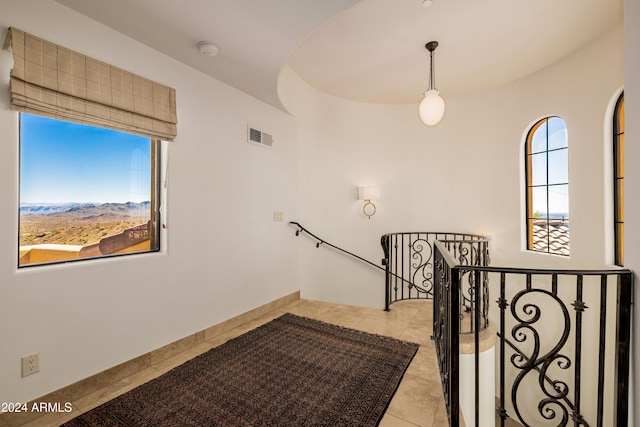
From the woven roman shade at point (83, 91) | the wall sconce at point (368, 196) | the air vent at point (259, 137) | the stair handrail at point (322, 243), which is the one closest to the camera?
the woven roman shade at point (83, 91)

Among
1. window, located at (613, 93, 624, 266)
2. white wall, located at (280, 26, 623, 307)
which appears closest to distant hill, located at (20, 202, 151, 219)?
white wall, located at (280, 26, 623, 307)

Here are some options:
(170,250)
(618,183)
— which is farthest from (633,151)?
(170,250)

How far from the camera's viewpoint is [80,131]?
2.12 m

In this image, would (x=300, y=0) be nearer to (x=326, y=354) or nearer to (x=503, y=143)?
(x=326, y=354)

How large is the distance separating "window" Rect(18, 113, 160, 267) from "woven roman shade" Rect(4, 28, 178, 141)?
0.15 metres

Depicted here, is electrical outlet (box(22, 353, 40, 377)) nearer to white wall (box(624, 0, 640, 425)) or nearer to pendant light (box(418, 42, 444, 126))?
white wall (box(624, 0, 640, 425))

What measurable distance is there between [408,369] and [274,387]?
1017mm

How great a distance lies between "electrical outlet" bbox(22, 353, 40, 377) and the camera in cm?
180

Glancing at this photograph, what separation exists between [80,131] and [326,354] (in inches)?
98.4

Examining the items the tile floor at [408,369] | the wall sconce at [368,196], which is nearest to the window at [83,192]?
Answer: the tile floor at [408,369]

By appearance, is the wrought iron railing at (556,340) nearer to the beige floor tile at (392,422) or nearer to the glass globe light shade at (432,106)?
the beige floor tile at (392,422)

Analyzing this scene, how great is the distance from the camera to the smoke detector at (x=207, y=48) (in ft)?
7.80

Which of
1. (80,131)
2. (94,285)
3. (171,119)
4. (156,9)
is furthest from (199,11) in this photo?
(94,285)

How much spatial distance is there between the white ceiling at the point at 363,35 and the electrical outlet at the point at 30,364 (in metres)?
2.21
